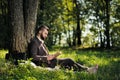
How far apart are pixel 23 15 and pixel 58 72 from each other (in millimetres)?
3282

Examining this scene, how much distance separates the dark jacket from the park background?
579 millimetres

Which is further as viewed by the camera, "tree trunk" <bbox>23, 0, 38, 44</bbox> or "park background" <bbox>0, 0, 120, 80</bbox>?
"tree trunk" <bbox>23, 0, 38, 44</bbox>

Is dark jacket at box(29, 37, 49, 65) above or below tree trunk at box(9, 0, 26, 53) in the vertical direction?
below

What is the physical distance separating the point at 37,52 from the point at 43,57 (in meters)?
0.28

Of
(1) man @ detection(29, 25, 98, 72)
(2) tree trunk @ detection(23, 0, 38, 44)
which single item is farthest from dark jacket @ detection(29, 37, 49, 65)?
(2) tree trunk @ detection(23, 0, 38, 44)

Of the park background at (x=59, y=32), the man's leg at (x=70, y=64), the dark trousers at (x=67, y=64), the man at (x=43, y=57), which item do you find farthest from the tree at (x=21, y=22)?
the man's leg at (x=70, y=64)

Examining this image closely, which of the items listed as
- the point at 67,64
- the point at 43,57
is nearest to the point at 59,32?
the point at 67,64

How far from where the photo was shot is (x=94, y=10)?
43.0 m

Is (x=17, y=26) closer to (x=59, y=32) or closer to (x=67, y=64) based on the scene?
(x=67, y=64)

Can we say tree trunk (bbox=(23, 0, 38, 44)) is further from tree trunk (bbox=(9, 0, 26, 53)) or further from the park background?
tree trunk (bbox=(9, 0, 26, 53))

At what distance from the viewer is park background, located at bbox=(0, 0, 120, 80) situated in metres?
10.5

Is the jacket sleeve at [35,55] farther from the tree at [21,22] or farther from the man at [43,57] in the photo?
the tree at [21,22]

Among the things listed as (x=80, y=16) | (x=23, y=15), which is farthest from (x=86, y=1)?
(x=23, y=15)

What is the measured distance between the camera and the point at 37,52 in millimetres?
12055
